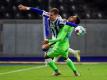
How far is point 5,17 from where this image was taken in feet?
90.5

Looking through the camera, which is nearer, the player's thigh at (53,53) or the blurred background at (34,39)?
the player's thigh at (53,53)

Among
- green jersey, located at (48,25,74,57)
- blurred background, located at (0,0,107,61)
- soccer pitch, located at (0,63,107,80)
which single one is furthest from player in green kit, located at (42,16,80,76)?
blurred background, located at (0,0,107,61)

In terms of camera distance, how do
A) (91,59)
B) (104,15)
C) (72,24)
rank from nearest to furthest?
(72,24) → (91,59) → (104,15)

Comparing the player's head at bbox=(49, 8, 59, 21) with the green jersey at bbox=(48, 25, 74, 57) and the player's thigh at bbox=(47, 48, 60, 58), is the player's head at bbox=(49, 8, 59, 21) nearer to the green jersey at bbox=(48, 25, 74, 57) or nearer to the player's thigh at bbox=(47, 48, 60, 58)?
the green jersey at bbox=(48, 25, 74, 57)

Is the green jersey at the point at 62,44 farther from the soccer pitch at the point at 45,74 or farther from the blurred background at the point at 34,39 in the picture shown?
the blurred background at the point at 34,39

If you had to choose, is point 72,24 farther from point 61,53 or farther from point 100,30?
point 100,30

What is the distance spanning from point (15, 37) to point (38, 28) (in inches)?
55.2

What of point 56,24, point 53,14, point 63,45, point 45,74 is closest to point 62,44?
point 63,45

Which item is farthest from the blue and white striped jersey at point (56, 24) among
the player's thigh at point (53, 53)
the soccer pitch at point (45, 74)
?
the soccer pitch at point (45, 74)

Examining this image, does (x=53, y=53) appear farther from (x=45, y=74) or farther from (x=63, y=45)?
(x=45, y=74)

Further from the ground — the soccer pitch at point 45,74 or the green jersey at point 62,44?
the green jersey at point 62,44

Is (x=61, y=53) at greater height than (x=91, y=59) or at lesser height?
greater

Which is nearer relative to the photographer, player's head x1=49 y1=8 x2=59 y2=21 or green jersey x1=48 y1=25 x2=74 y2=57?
green jersey x1=48 y1=25 x2=74 y2=57

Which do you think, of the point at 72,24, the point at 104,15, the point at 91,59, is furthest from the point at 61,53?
the point at 104,15
